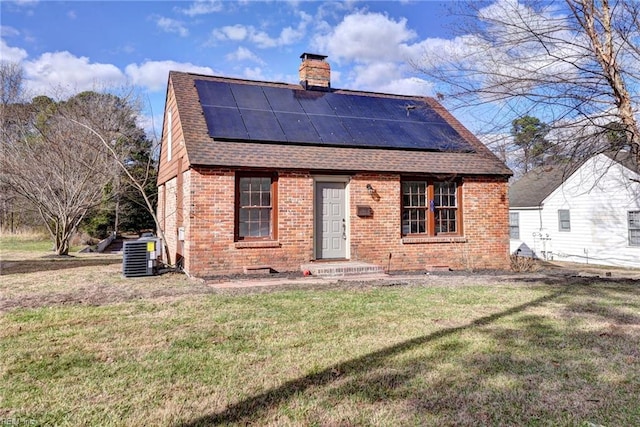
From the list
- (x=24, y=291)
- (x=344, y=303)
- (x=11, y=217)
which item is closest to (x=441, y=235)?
(x=344, y=303)

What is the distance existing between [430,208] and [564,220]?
11.8 metres

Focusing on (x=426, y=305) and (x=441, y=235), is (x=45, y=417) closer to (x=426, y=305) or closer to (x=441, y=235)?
(x=426, y=305)

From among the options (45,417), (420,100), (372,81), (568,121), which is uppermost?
(372,81)

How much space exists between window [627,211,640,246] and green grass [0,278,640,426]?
13.1 metres

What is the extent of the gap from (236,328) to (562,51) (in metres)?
7.26

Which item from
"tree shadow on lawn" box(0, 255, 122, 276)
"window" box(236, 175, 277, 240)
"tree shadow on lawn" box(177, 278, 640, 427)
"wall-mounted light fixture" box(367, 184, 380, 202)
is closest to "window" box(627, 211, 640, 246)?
"wall-mounted light fixture" box(367, 184, 380, 202)

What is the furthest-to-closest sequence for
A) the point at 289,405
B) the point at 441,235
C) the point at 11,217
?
the point at 11,217, the point at 441,235, the point at 289,405

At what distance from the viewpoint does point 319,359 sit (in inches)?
152

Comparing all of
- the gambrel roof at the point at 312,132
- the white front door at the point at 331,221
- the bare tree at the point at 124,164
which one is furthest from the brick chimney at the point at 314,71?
the bare tree at the point at 124,164

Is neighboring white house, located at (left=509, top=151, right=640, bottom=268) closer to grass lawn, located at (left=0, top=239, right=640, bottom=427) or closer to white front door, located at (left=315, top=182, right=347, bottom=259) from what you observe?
white front door, located at (left=315, top=182, right=347, bottom=259)

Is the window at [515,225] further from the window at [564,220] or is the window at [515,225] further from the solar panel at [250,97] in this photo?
the solar panel at [250,97]

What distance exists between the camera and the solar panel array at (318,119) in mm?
10484

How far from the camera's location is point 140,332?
4734 millimetres

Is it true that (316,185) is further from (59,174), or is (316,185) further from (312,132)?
(59,174)
